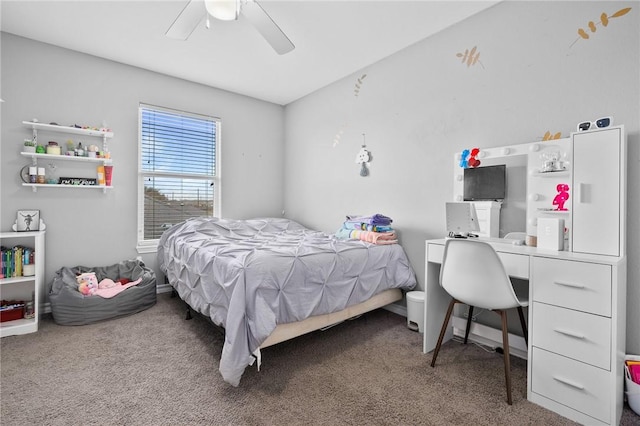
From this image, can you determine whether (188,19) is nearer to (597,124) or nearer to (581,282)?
(597,124)

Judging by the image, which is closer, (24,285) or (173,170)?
(24,285)

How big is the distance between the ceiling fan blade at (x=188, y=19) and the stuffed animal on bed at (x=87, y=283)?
7.56 ft

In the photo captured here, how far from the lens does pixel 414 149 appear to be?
290 cm

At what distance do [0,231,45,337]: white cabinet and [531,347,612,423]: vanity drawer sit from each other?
12.0 ft

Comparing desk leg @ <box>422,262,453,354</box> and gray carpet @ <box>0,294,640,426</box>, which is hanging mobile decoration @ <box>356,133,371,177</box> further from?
gray carpet @ <box>0,294,640,426</box>

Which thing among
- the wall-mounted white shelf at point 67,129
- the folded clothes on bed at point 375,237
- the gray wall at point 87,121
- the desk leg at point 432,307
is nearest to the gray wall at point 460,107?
the folded clothes on bed at point 375,237

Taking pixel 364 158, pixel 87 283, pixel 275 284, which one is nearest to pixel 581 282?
pixel 275 284

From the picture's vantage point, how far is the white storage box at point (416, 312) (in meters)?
2.53

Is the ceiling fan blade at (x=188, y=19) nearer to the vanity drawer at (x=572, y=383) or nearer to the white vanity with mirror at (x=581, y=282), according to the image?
the white vanity with mirror at (x=581, y=282)

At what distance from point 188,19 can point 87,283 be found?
2.48 metres

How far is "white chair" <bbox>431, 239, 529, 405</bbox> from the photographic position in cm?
165

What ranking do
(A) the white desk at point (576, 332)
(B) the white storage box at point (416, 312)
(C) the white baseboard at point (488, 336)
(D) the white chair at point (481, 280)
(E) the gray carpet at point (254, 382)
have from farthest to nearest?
(B) the white storage box at point (416, 312), (C) the white baseboard at point (488, 336), (D) the white chair at point (481, 280), (E) the gray carpet at point (254, 382), (A) the white desk at point (576, 332)

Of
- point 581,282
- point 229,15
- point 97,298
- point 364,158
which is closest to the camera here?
point 581,282

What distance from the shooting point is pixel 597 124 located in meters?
1.77
